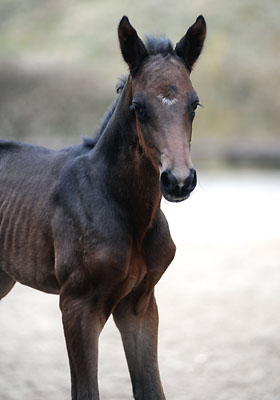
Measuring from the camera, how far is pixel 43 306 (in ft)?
21.1

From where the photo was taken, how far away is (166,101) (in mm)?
2639

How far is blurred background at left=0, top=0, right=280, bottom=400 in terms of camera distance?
4.59 metres

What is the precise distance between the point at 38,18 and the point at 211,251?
17274 millimetres

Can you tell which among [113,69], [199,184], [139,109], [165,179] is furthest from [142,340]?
[113,69]

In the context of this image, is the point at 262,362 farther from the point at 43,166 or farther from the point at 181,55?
the point at 181,55

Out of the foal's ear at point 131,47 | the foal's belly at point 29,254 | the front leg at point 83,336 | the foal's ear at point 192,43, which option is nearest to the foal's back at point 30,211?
the foal's belly at point 29,254

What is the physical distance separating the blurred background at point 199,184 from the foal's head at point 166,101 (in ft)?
1.32

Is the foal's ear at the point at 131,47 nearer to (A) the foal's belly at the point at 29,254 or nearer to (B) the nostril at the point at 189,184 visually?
(B) the nostril at the point at 189,184

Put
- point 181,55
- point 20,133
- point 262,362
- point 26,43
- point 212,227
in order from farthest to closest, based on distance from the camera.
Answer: point 26,43 < point 20,133 < point 212,227 < point 262,362 < point 181,55

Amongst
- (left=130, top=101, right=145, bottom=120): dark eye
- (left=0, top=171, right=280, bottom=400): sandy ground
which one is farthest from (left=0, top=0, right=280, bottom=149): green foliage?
(left=130, top=101, right=145, bottom=120): dark eye

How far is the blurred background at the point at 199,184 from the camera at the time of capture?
459 centimetres

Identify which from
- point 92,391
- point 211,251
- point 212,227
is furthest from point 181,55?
point 212,227

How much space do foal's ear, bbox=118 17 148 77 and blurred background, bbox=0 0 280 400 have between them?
0.44 metres

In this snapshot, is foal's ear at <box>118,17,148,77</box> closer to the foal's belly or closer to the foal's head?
the foal's head
